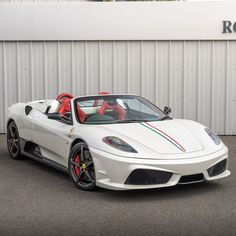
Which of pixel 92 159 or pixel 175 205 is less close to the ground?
pixel 92 159

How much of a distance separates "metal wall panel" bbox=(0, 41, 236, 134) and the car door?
471 centimetres

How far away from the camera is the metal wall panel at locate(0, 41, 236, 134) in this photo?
40.6ft

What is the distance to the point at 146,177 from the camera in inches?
228

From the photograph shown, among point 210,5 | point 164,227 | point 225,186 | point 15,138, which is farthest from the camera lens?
point 210,5

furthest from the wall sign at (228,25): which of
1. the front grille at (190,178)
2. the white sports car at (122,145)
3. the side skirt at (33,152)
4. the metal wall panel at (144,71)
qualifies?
the front grille at (190,178)

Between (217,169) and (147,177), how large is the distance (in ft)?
3.43

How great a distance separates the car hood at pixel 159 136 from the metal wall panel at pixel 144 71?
579cm

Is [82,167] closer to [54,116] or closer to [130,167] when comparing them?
[130,167]

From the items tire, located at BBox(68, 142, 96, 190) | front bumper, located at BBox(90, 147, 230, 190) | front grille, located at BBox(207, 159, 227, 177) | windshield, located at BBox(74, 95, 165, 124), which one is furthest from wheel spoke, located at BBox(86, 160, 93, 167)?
front grille, located at BBox(207, 159, 227, 177)

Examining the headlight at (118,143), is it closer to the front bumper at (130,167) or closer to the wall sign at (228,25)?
the front bumper at (130,167)

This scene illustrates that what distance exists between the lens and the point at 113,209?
18.1ft

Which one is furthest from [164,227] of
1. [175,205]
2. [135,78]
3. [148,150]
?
[135,78]

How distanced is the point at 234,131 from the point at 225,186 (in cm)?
613

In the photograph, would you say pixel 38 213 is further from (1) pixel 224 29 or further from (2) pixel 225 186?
(1) pixel 224 29
